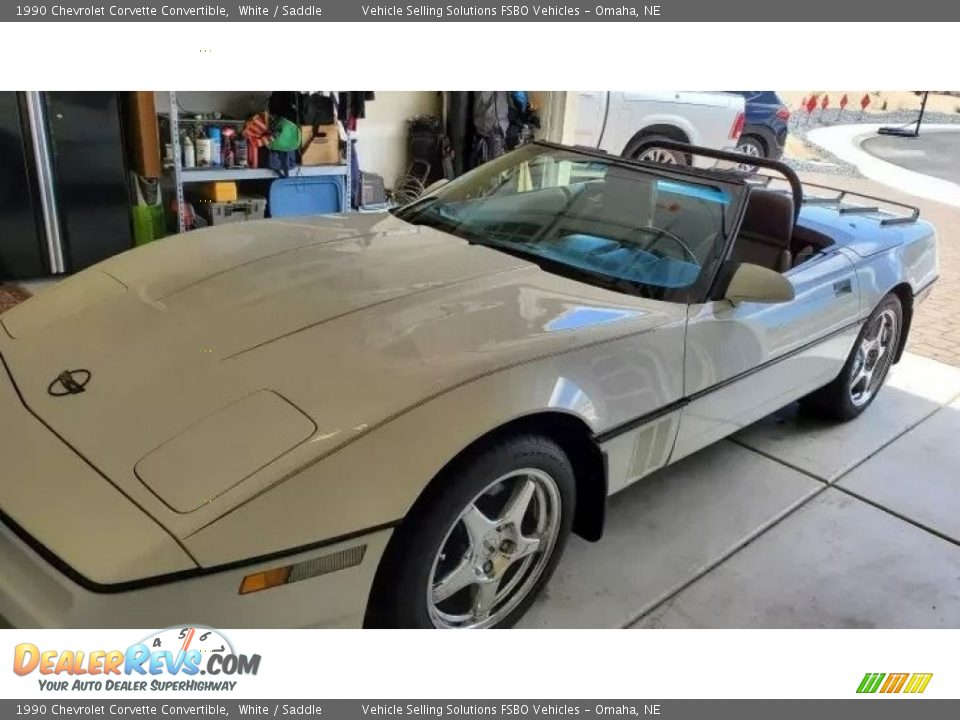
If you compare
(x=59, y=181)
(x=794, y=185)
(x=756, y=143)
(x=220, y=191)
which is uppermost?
(x=794, y=185)

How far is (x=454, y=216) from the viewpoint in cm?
271

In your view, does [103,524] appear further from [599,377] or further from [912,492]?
[912,492]

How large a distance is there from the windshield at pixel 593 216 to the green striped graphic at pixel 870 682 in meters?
1.15

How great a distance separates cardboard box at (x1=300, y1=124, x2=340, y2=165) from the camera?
514 cm

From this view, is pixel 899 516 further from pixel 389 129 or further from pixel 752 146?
pixel 752 146

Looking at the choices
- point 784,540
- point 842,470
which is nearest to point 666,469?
point 784,540

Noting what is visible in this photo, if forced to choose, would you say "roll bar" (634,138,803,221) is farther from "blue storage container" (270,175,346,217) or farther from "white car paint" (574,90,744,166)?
"white car paint" (574,90,744,166)

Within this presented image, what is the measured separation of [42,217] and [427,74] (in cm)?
313

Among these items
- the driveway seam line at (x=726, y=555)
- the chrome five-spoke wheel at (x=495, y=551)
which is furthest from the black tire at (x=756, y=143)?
the chrome five-spoke wheel at (x=495, y=551)

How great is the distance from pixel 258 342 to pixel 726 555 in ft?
5.36

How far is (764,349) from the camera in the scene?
2.54m

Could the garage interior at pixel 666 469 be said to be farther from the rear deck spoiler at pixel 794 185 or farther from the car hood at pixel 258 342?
the rear deck spoiler at pixel 794 185

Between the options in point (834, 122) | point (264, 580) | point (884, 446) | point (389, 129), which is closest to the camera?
point (264, 580)
